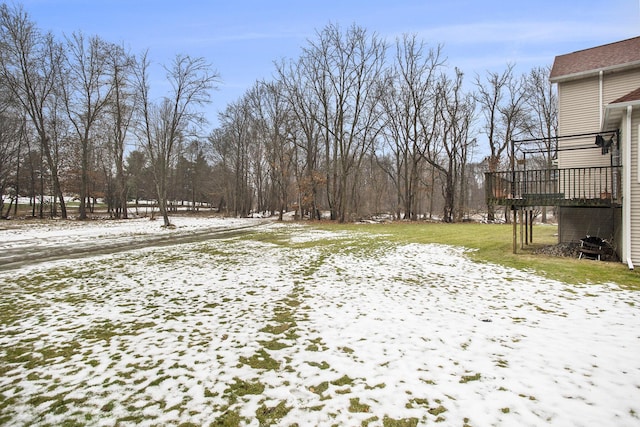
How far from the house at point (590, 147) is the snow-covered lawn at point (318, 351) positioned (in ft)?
13.0

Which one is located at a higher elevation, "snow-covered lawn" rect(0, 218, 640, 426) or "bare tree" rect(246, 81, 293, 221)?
"bare tree" rect(246, 81, 293, 221)

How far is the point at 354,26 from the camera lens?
2684 cm

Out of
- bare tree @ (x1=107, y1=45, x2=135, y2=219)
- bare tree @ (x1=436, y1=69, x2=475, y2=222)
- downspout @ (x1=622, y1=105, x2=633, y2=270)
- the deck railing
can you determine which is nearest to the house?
the deck railing

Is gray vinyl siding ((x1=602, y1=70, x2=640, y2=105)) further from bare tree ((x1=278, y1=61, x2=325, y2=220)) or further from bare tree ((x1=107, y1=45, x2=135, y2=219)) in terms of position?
bare tree ((x1=107, y1=45, x2=135, y2=219))

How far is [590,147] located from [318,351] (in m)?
11.9

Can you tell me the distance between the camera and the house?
9.07 metres

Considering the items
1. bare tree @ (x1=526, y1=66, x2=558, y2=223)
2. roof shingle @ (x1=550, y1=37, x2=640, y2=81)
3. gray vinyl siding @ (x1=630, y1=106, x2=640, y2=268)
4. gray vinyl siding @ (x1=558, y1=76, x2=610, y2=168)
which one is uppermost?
bare tree @ (x1=526, y1=66, x2=558, y2=223)

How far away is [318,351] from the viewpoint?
375 cm

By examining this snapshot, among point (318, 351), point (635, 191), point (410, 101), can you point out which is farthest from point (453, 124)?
point (318, 351)

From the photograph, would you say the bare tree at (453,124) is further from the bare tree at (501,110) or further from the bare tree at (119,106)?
the bare tree at (119,106)

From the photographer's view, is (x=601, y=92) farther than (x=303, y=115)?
No

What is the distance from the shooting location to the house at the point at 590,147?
9.07m

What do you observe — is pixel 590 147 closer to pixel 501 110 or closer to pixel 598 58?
pixel 598 58

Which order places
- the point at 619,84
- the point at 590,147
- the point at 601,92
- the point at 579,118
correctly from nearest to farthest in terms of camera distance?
1. the point at 619,84
2. the point at 590,147
3. the point at 601,92
4. the point at 579,118
